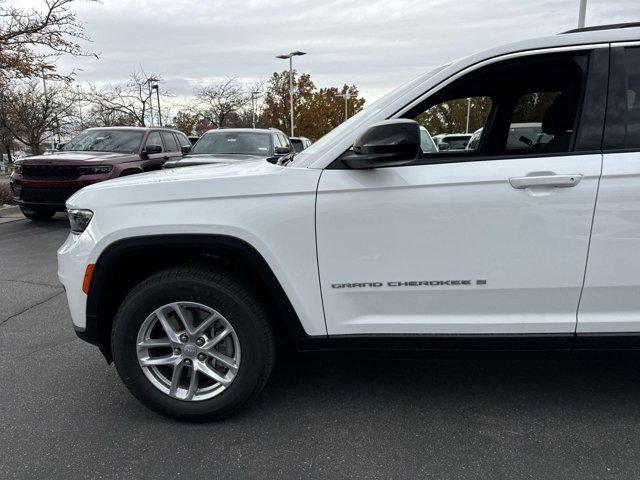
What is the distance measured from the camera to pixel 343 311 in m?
2.39

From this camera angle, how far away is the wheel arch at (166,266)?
2.34 meters

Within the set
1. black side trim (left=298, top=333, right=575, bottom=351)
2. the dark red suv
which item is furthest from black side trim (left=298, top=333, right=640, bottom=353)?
the dark red suv

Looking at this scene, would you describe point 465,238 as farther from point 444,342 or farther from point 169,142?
point 169,142

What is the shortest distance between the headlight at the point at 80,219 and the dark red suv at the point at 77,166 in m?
6.26

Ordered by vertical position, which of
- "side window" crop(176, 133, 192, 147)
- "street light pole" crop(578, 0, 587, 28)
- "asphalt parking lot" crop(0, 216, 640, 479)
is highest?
"street light pole" crop(578, 0, 587, 28)

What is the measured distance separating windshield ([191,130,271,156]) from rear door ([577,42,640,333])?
7.10m

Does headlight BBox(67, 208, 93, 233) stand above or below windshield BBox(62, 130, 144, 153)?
below

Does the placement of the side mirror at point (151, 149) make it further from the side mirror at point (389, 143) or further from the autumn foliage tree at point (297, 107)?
the autumn foliage tree at point (297, 107)

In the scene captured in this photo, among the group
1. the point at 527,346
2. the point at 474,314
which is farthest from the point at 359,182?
the point at 527,346

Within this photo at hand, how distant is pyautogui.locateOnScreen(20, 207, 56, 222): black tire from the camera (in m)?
8.76

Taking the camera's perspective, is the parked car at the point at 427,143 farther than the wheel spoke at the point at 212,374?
Yes

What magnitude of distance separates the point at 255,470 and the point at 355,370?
1093 millimetres

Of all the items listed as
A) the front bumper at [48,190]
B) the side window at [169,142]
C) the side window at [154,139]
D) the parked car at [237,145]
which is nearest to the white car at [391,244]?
the parked car at [237,145]

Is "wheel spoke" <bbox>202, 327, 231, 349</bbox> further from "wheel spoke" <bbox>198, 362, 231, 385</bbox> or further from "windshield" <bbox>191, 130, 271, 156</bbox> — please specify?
"windshield" <bbox>191, 130, 271, 156</bbox>
